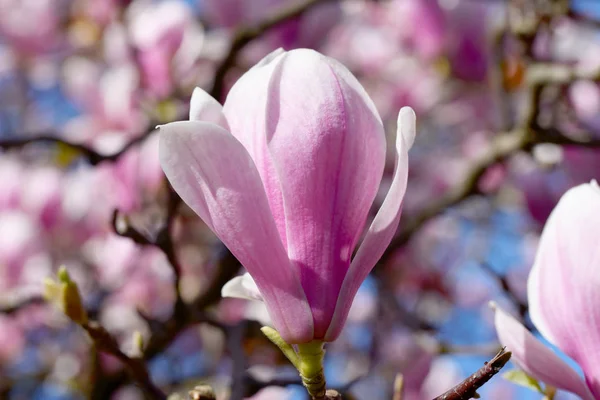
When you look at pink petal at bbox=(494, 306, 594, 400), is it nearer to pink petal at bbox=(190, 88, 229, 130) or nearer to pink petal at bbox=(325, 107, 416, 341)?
pink petal at bbox=(325, 107, 416, 341)

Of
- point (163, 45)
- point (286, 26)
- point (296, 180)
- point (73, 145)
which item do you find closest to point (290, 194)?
point (296, 180)

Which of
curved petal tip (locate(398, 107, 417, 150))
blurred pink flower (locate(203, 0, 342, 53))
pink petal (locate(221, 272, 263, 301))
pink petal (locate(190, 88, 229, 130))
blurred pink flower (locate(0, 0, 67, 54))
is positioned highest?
pink petal (locate(190, 88, 229, 130))

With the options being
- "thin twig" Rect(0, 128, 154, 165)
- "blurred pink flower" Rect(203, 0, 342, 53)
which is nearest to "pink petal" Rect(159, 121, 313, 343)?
"thin twig" Rect(0, 128, 154, 165)

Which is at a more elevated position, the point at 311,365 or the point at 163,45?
the point at 311,365

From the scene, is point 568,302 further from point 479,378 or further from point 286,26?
point 286,26

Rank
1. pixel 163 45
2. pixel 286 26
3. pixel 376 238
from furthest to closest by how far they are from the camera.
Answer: pixel 286 26
pixel 163 45
pixel 376 238

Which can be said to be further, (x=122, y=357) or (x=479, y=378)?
(x=122, y=357)

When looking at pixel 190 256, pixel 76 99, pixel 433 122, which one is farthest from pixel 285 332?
pixel 433 122

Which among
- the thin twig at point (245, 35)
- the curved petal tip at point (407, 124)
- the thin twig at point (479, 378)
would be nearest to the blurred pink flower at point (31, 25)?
the thin twig at point (245, 35)
